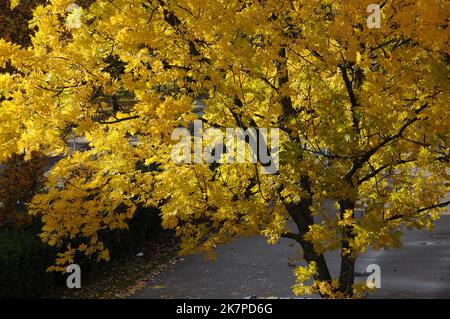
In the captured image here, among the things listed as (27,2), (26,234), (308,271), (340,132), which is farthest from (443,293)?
(27,2)

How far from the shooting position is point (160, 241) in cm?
1886

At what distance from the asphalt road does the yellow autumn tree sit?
4860 mm

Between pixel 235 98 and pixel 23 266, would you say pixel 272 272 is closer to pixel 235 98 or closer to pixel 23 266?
pixel 23 266

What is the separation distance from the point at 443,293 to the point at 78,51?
963 centimetres

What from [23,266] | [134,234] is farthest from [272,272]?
[23,266]

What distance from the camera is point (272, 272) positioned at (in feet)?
52.5

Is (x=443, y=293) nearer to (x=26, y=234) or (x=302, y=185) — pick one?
(x=302, y=185)

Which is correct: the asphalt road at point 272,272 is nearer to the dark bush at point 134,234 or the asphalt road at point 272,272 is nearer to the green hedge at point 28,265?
the dark bush at point 134,234

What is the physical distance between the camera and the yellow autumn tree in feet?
25.2

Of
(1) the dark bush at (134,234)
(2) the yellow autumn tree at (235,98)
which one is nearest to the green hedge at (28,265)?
(1) the dark bush at (134,234)

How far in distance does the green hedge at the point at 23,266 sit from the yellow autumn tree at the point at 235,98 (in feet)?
15.4

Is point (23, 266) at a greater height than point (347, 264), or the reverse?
point (347, 264)

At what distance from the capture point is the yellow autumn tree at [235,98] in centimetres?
769

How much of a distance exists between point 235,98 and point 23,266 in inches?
274
